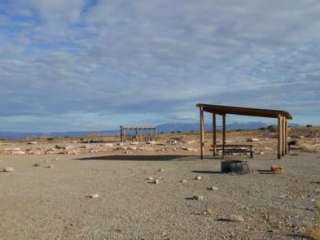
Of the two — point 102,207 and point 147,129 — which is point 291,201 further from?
point 147,129

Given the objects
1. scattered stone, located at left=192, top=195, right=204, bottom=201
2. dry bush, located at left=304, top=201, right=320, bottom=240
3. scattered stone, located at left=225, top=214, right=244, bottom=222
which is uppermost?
scattered stone, located at left=192, top=195, right=204, bottom=201

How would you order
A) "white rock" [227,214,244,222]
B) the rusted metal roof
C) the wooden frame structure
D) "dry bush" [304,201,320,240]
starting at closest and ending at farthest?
"dry bush" [304,201,320,240]
"white rock" [227,214,244,222]
the rusted metal roof
the wooden frame structure

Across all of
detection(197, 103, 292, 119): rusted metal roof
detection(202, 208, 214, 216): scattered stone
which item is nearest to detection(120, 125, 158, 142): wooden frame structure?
detection(197, 103, 292, 119): rusted metal roof

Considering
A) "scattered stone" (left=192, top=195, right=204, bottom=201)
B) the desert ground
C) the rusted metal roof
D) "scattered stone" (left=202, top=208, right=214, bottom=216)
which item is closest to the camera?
the desert ground

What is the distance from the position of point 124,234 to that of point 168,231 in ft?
2.47

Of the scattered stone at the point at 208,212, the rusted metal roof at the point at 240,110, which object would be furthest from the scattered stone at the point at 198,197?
the rusted metal roof at the point at 240,110

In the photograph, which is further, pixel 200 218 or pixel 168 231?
pixel 200 218

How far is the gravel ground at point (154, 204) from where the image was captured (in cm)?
1006

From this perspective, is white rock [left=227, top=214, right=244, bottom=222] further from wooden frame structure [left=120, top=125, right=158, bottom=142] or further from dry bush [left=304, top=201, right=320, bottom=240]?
wooden frame structure [left=120, top=125, right=158, bottom=142]

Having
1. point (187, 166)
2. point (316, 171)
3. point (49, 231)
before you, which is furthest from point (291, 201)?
point (187, 166)

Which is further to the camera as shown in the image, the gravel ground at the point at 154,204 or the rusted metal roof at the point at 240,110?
the rusted metal roof at the point at 240,110

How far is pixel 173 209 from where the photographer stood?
1254 centimetres

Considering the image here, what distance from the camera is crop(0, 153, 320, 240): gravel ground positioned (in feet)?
33.0

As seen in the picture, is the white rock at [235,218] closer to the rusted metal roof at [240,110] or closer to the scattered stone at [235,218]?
the scattered stone at [235,218]
